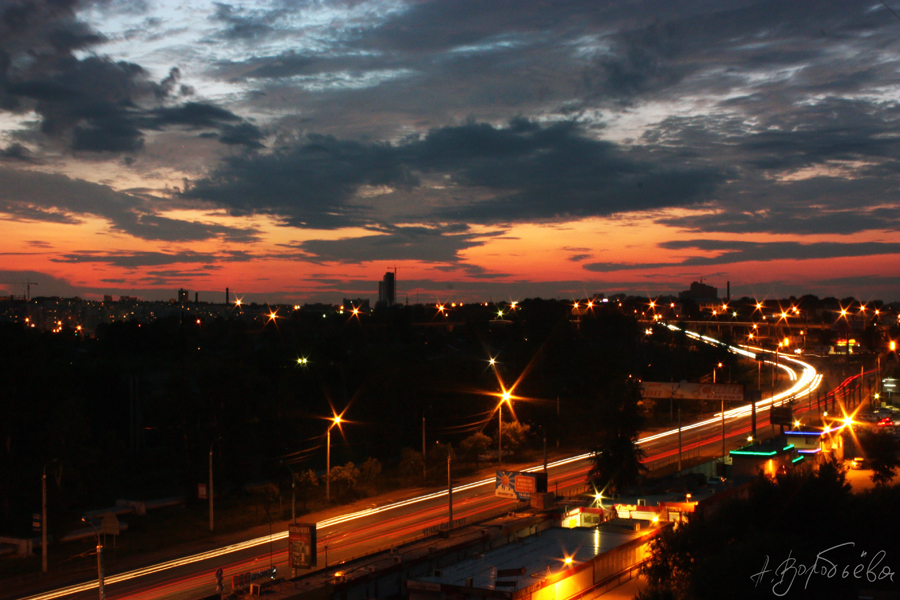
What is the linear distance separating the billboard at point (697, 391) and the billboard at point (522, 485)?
27729mm

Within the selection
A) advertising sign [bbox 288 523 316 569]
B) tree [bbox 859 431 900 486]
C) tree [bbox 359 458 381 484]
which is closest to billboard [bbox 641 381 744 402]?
tree [bbox 859 431 900 486]

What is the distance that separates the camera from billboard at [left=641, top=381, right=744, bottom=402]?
57906mm

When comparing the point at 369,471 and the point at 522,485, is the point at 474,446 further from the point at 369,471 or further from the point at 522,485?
the point at 522,485

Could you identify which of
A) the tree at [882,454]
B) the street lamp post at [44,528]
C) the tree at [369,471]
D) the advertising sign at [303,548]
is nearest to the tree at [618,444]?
the tree at [369,471]

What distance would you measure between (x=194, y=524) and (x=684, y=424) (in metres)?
47.4

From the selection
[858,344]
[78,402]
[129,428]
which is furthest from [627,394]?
[858,344]

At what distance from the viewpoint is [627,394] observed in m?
43.0

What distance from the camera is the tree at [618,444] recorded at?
132 ft

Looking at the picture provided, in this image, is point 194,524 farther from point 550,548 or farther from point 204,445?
point 550,548

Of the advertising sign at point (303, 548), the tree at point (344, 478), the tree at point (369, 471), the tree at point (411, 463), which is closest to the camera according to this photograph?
the advertising sign at point (303, 548)

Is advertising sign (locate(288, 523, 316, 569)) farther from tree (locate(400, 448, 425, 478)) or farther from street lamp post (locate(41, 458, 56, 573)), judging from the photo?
tree (locate(400, 448, 425, 478))

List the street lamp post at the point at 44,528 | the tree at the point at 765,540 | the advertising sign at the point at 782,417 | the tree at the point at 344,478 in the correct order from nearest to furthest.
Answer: the tree at the point at 765,540
the street lamp post at the point at 44,528
the tree at the point at 344,478
the advertising sign at the point at 782,417

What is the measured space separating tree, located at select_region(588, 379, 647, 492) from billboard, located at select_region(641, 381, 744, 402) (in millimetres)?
16598

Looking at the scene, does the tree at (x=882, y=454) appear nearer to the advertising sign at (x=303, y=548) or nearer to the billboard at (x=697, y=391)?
the billboard at (x=697, y=391)
